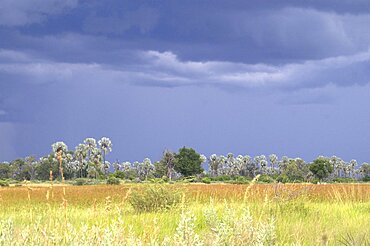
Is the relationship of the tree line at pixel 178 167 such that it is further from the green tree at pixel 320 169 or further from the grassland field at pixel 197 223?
the grassland field at pixel 197 223

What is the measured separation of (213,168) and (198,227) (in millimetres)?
134958

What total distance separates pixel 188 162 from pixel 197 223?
93003 mm

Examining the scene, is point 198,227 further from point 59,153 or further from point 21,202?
point 21,202

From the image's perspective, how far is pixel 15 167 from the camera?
126 m

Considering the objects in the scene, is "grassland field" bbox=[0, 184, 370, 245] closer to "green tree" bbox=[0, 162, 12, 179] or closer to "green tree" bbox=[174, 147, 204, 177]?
"green tree" bbox=[174, 147, 204, 177]

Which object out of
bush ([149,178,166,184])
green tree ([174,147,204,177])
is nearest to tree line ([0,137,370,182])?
green tree ([174,147,204,177])

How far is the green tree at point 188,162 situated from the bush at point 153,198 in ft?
282

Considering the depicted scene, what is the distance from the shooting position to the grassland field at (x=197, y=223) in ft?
15.9

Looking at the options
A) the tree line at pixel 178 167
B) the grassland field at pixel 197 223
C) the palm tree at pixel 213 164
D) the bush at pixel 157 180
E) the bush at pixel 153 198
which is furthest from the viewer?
the palm tree at pixel 213 164

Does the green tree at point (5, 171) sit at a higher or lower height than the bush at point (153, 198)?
higher

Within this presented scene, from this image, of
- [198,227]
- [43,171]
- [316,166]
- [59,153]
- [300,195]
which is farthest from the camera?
[43,171]

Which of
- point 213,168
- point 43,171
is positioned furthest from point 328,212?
point 213,168

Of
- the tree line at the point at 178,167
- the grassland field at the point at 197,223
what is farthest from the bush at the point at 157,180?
the tree line at the point at 178,167

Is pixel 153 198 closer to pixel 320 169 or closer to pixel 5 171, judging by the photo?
pixel 320 169
